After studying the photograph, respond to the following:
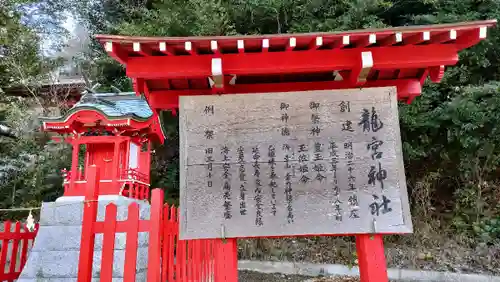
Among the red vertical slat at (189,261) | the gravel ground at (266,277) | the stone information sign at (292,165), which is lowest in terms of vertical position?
the gravel ground at (266,277)

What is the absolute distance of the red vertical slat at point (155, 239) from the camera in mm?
3129

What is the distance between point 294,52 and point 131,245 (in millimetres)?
2408

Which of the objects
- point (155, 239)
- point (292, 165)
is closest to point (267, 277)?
point (155, 239)

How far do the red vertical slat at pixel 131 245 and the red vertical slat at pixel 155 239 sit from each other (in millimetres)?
135

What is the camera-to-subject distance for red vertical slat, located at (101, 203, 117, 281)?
10.1 ft

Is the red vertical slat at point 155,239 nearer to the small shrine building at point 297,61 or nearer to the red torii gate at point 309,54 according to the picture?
the small shrine building at point 297,61

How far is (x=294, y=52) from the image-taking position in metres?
3.24

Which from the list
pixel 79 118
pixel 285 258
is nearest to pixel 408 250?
pixel 285 258

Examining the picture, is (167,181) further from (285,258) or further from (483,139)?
(483,139)

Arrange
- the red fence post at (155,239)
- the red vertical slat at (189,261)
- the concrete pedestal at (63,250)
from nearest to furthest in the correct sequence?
the red fence post at (155,239) < the red vertical slat at (189,261) < the concrete pedestal at (63,250)

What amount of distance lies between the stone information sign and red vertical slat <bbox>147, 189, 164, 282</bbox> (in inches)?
10.0

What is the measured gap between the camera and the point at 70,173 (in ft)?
24.7

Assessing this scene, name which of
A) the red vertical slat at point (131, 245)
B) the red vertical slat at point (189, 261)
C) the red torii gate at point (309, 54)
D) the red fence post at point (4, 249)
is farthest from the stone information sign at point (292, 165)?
the red fence post at point (4, 249)

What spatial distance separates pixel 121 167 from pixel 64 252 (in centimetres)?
208
